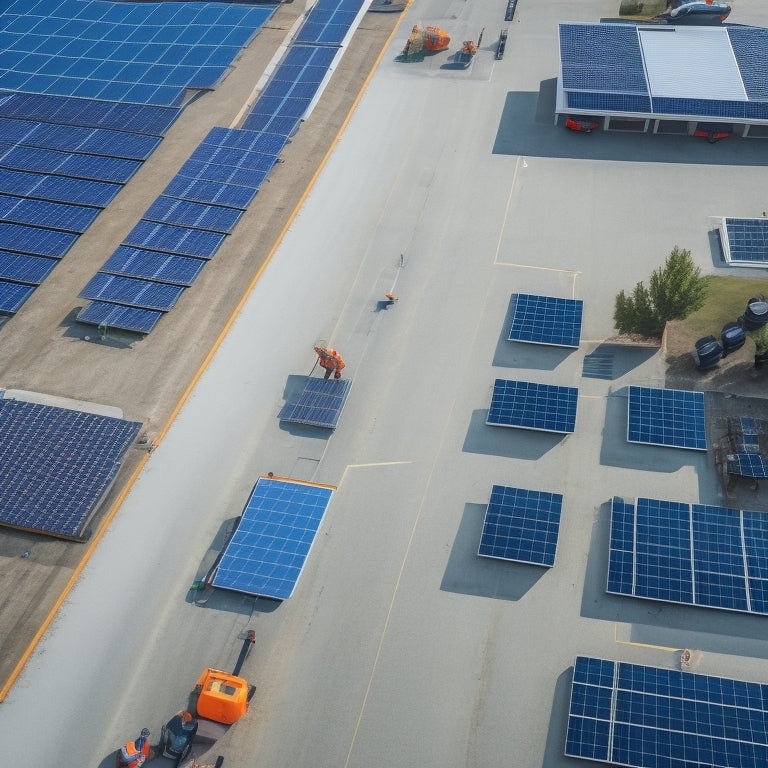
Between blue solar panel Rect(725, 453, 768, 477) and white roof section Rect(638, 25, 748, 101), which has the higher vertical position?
white roof section Rect(638, 25, 748, 101)

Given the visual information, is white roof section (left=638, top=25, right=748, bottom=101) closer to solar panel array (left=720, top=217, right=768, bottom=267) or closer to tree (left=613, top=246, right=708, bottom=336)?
solar panel array (left=720, top=217, right=768, bottom=267)

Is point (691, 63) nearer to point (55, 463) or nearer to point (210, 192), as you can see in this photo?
point (210, 192)

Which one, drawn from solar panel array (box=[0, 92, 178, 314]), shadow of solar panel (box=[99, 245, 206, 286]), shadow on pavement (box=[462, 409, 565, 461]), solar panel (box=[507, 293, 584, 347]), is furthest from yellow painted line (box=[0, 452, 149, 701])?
solar panel (box=[507, 293, 584, 347])

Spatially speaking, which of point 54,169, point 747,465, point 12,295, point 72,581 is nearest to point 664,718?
point 747,465

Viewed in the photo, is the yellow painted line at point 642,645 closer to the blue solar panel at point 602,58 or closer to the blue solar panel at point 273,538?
the blue solar panel at point 273,538

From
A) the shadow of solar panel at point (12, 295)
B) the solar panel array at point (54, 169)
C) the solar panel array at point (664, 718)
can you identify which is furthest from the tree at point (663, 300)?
the shadow of solar panel at point (12, 295)

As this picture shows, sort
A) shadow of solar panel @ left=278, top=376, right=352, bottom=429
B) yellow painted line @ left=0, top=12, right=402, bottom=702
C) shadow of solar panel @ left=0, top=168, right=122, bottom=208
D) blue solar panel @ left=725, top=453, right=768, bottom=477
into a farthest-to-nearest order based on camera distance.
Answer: shadow of solar panel @ left=0, top=168, right=122, bottom=208, shadow of solar panel @ left=278, top=376, right=352, bottom=429, blue solar panel @ left=725, top=453, right=768, bottom=477, yellow painted line @ left=0, top=12, right=402, bottom=702

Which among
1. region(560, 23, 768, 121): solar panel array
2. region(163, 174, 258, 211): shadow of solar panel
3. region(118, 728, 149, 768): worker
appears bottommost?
region(118, 728, 149, 768): worker

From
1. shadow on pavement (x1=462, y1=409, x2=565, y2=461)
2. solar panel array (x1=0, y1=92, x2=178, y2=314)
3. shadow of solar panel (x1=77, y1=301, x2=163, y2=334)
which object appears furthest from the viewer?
solar panel array (x1=0, y1=92, x2=178, y2=314)
